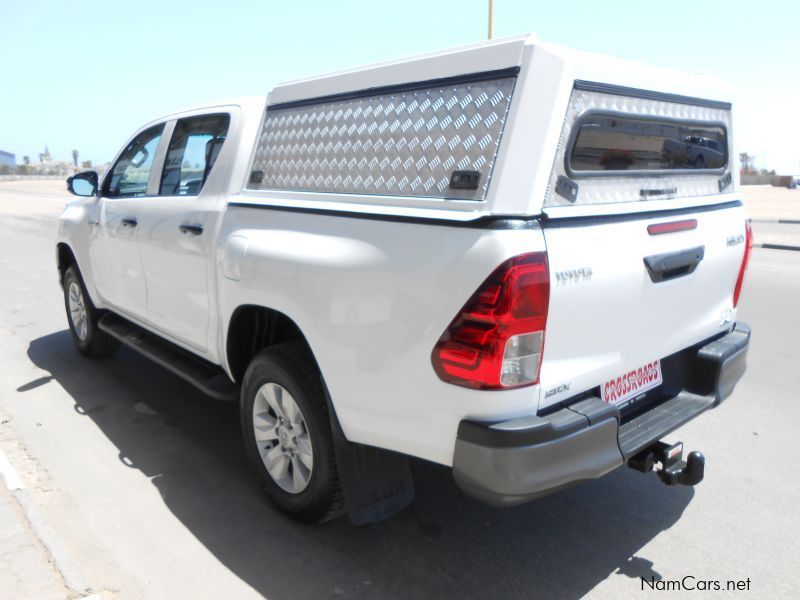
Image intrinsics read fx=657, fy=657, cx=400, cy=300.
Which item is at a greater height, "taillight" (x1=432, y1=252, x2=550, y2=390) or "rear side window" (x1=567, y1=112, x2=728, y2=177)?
"rear side window" (x1=567, y1=112, x2=728, y2=177)

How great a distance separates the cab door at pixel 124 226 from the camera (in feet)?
14.8

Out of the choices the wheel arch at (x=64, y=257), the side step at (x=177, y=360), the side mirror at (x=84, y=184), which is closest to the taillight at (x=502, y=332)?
the side step at (x=177, y=360)

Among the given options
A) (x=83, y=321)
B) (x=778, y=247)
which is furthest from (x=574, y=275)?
(x=778, y=247)

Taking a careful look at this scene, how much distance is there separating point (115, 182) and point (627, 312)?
409 centimetres

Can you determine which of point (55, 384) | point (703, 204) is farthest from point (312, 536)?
point (55, 384)

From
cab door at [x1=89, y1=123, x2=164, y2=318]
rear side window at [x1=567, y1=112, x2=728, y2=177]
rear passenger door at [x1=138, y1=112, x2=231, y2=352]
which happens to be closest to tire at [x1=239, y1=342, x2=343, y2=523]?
rear passenger door at [x1=138, y1=112, x2=231, y2=352]

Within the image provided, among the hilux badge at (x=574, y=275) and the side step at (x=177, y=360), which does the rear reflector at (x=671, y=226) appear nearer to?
the hilux badge at (x=574, y=275)

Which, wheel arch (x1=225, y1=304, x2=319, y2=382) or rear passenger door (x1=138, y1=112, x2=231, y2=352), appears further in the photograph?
rear passenger door (x1=138, y1=112, x2=231, y2=352)

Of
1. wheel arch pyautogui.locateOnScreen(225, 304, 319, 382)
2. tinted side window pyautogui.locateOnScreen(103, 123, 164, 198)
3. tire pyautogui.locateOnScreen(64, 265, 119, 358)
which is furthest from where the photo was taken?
tire pyautogui.locateOnScreen(64, 265, 119, 358)

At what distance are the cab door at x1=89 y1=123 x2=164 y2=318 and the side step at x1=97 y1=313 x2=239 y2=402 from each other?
0.16m

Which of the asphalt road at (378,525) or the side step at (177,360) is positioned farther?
the side step at (177,360)

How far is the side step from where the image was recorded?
3.73 metres

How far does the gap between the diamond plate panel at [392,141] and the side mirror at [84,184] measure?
2410mm

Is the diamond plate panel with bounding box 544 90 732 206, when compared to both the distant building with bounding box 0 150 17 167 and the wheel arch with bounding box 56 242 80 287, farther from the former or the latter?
the distant building with bounding box 0 150 17 167
